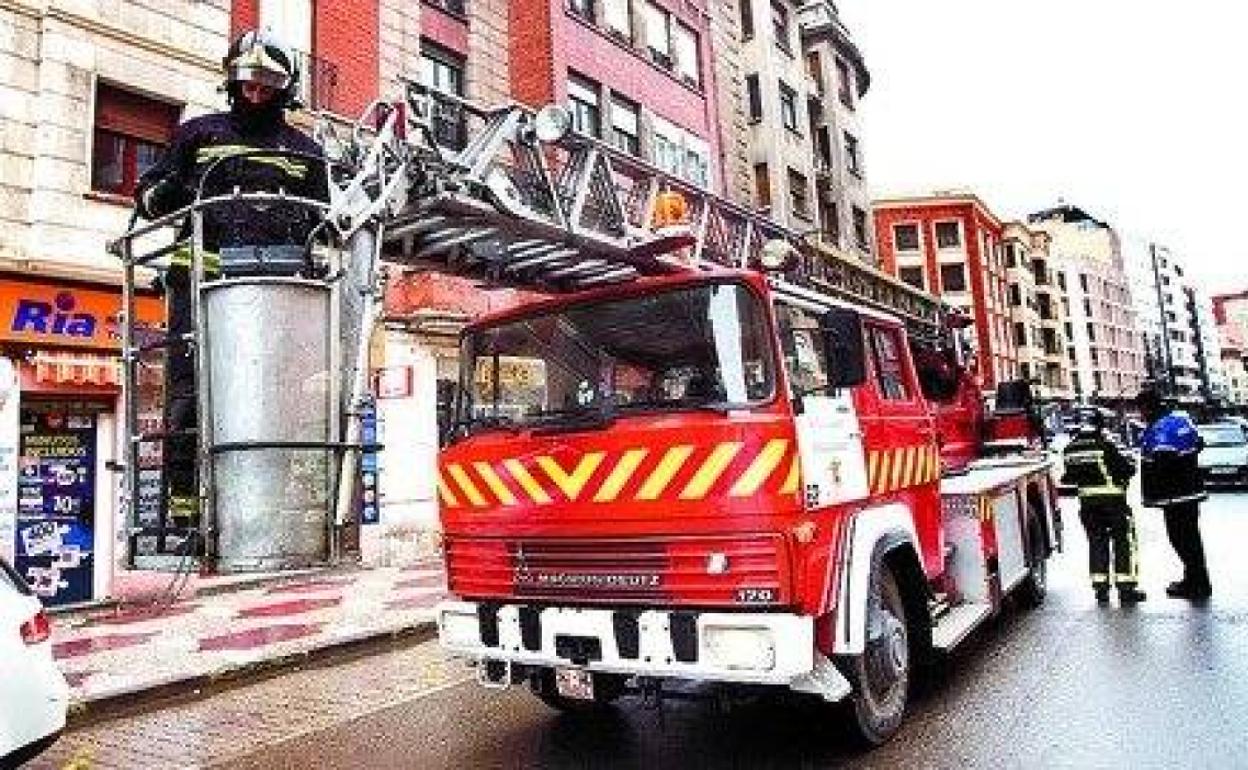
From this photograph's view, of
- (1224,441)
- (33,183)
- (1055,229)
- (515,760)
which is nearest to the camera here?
(515,760)

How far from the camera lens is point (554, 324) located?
4.83 meters

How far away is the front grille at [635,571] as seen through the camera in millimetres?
3840

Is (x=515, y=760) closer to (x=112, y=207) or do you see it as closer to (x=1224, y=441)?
(x=112, y=207)

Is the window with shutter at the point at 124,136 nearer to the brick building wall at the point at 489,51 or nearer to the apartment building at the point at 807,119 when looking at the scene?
the brick building wall at the point at 489,51

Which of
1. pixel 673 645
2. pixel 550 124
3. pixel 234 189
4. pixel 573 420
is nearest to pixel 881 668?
pixel 673 645

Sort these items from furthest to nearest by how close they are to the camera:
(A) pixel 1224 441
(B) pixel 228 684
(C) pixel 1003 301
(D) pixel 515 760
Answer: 1. (C) pixel 1003 301
2. (A) pixel 1224 441
3. (B) pixel 228 684
4. (D) pixel 515 760

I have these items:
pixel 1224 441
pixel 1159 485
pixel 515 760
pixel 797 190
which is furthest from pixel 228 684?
pixel 797 190

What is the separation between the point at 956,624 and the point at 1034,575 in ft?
9.97

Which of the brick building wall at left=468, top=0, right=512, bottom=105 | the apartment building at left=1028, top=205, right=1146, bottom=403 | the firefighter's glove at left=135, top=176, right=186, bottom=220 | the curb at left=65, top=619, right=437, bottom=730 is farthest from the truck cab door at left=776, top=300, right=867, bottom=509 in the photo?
the apartment building at left=1028, top=205, right=1146, bottom=403

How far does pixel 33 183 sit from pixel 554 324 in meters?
9.07

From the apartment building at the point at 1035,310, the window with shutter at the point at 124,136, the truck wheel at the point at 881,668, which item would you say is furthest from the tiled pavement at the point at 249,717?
the apartment building at the point at 1035,310

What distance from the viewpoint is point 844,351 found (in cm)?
435

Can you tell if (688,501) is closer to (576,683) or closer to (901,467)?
(576,683)

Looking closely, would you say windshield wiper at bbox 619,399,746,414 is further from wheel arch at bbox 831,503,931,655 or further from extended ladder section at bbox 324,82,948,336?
extended ladder section at bbox 324,82,948,336
